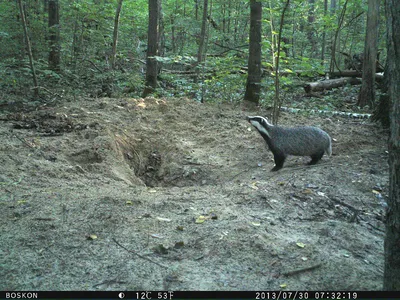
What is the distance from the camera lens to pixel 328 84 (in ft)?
40.9

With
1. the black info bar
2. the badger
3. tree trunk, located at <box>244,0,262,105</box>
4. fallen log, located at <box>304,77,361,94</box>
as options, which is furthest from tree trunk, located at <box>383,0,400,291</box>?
fallen log, located at <box>304,77,361,94</box>

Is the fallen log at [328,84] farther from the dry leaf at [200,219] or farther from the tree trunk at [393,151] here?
the tree trunk at [393,151]

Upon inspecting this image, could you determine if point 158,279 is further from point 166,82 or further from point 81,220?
point 166,82

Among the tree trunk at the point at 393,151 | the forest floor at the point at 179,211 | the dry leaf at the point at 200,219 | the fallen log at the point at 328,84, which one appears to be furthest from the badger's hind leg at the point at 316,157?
the fallen log at the point at 328,84

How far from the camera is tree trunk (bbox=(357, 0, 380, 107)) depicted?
9.92 meters

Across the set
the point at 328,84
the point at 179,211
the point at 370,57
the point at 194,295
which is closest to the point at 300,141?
the point at 179,211

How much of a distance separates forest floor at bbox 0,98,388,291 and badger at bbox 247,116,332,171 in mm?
227

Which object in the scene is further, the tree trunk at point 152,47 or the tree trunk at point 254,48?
the tree trunk at point 152,47

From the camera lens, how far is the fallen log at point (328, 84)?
12.0 metres

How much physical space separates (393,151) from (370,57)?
9061mm

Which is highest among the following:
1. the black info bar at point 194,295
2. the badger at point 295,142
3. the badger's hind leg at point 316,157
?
the badger at point 295,142

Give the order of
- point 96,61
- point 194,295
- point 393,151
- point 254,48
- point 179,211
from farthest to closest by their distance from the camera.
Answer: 1. point 96,61
2. point 254,48
3. point 179,211
4. point 194,295
5. point 393,151

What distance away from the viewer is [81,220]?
3.59 metres

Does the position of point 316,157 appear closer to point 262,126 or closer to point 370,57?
point 262,126
